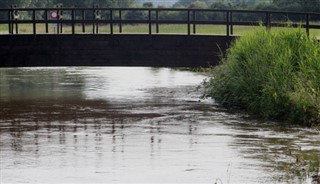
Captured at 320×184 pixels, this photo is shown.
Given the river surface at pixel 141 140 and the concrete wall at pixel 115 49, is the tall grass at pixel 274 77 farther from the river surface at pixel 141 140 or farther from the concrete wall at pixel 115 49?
the concrete wall at pixel 115 49

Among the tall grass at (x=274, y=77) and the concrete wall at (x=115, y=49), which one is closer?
the tall grass at (x=274, y=77)

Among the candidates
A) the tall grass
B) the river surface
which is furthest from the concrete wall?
the tall grass

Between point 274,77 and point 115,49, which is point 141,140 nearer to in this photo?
point 274,77

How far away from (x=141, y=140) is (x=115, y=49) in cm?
1658

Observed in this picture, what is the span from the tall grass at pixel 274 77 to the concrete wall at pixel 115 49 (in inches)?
254

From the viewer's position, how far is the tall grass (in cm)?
2994

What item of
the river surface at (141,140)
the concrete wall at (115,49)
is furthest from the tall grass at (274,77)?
the concrete wall at (115,49)

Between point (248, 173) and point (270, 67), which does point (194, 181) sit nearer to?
point (248, 173)

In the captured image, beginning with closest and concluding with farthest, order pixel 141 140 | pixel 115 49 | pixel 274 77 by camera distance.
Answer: pixel 141 140
pixel 274 77
pixel 115 49

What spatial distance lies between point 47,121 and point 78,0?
6150 centimetres

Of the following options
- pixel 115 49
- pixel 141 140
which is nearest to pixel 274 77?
pixel 141 140

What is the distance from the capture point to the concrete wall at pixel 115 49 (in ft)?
141

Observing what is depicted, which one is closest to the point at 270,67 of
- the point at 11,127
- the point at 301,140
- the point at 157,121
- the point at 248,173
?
the point at 157,121

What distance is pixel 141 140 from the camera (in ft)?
88.2
